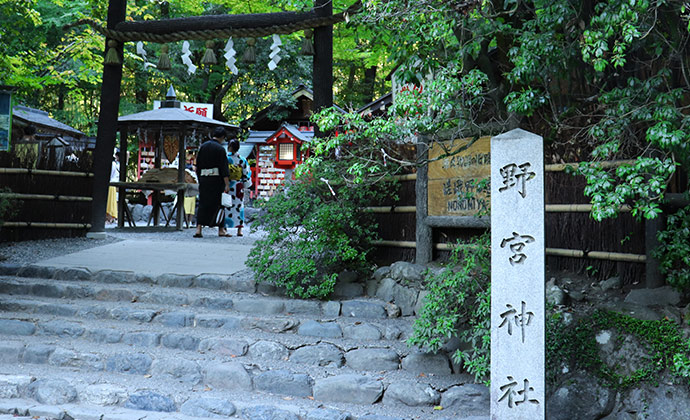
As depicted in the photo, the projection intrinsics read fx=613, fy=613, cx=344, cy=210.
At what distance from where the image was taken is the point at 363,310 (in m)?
6.81

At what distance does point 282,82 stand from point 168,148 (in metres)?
11.5

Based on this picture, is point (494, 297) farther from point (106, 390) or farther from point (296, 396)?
point (106, 390)

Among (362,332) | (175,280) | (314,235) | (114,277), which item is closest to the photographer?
(362,332)

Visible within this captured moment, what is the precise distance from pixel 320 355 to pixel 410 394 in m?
1.09

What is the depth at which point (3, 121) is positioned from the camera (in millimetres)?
10367

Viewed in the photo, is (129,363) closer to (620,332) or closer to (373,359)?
(373,359)

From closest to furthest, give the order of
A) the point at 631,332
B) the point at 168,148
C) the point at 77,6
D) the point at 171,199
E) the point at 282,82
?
the point at 631,332, the point at 168,148, the point at 77,6, the point at 171,199, the point at 282,82

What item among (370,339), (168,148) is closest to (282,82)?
(168,148)

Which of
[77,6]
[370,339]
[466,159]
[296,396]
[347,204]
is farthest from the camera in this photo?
[77,6]

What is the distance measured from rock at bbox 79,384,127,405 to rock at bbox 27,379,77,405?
0.11m

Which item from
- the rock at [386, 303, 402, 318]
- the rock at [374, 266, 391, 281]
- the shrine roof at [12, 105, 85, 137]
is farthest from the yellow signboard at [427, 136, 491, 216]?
the shrine roof at [12, 105, 85, 137]

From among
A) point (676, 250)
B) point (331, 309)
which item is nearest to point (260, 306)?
point (331, 309)

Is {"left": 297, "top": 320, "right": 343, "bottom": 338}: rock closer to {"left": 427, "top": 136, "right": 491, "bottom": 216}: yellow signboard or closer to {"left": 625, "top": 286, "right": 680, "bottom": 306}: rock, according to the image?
{"left": 427, "top": 136, "right": 491, "bottom": 216}: yellow signboard

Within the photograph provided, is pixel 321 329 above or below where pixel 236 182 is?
below
